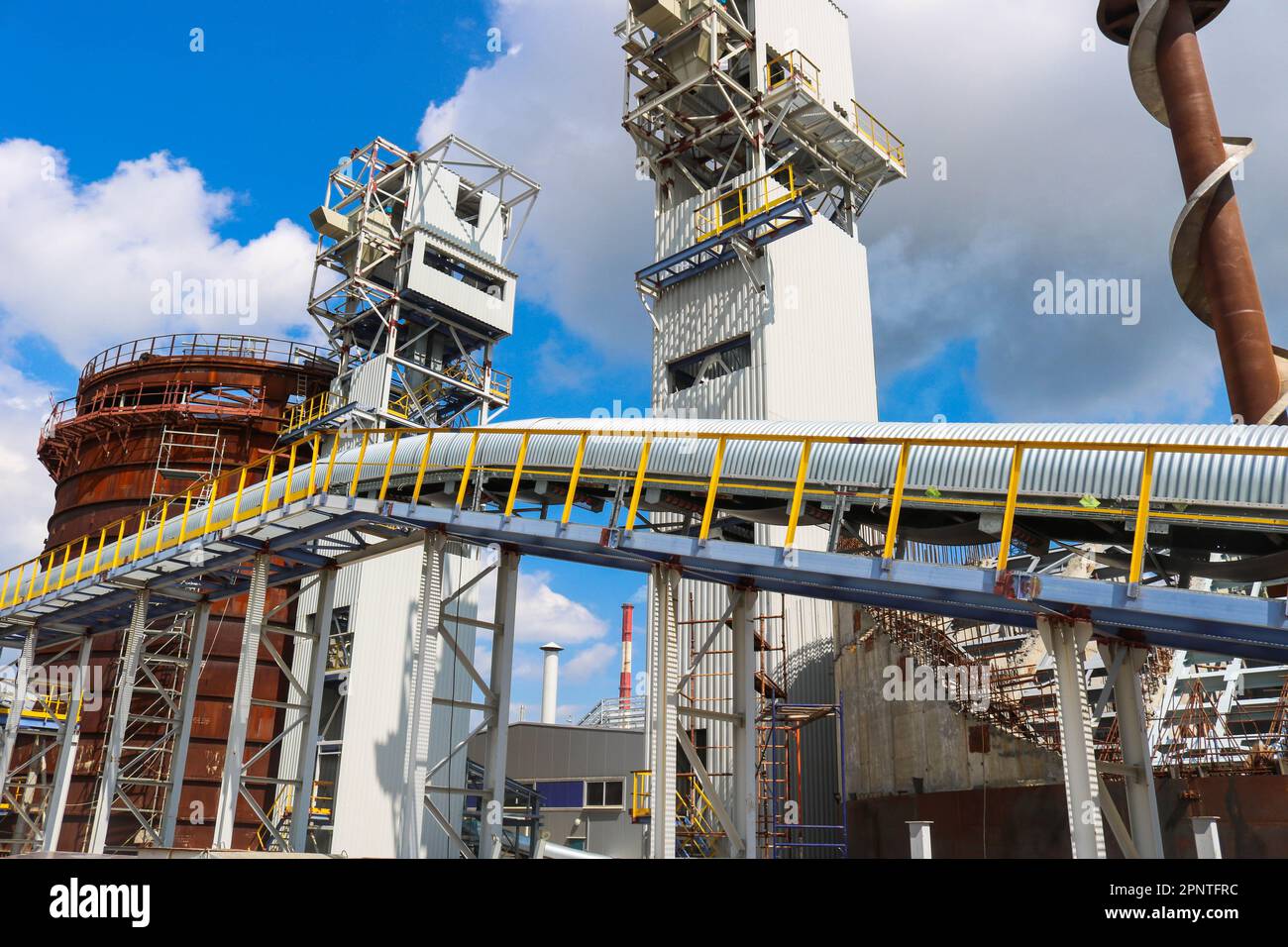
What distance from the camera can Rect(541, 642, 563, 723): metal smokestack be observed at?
1925 inches

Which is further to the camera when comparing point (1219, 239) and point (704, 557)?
point (1219, 239)

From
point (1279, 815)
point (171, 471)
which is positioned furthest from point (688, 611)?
point (171, 471)

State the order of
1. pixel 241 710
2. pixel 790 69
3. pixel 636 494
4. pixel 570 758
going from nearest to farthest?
1. pixel 636 494
2. pixel 241 710
3. pixel 790 69
4. pixel 570 758

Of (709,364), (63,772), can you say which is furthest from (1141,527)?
(63,772)

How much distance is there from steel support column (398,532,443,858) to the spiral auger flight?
13.5 metres

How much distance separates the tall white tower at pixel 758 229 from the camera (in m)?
21.8

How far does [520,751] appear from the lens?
108ft

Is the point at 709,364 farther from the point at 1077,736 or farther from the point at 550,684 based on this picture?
the point at 550,684

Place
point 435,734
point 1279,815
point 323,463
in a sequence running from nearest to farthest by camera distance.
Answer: point 1279,815 < point 323,463 < point 435,734

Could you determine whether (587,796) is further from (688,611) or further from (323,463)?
(323,463)

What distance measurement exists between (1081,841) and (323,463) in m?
14.1

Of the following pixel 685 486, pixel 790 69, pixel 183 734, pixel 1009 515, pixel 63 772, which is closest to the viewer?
pixel 1009 515

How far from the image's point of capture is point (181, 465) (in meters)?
28.5

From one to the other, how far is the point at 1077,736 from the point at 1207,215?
40.0ft
